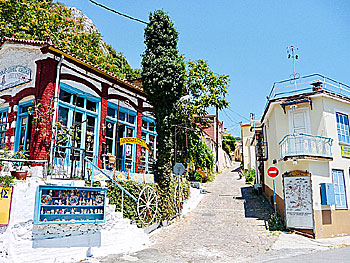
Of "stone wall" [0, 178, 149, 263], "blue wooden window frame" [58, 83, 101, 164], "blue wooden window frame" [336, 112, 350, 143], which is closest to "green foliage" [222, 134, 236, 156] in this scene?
"blue wooden window frame" [336, 112, 350, 143]

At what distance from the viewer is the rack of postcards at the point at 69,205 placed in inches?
306

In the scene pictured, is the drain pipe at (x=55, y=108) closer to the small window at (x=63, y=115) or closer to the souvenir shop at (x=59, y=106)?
the souvenir shop at (x=59, y=106)

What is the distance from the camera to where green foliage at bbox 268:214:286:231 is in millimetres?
12914

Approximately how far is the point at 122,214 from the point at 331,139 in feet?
33.1

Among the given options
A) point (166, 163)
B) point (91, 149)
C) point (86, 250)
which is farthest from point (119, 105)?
point (86, 250)

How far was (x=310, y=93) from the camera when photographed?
14250mm

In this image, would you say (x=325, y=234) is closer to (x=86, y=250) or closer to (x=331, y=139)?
(x=331, y=139)

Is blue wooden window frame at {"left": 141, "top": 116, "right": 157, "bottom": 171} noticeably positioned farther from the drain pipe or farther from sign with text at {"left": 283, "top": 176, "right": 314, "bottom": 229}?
sign with text at {"left": 283, "top": 176, "right": 314, "bottom": 229}

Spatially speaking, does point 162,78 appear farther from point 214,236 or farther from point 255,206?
point 255,206

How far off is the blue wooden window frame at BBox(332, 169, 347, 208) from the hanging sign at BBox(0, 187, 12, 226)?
42.5ft

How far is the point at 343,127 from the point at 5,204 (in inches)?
578

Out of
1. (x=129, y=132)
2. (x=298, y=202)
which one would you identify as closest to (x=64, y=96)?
(x=129, y=132)

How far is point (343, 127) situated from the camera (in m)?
14.7

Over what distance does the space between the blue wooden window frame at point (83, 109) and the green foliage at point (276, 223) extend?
821 cm
